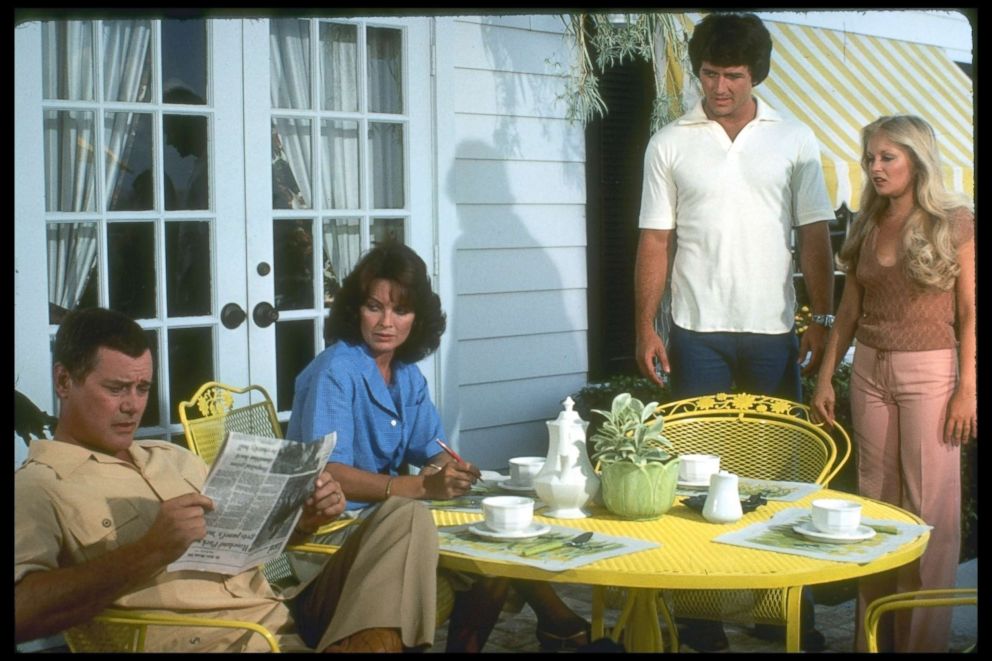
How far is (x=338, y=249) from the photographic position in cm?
441

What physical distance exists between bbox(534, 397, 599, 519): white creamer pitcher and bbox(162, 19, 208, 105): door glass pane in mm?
1987

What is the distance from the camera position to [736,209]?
3.79 meters

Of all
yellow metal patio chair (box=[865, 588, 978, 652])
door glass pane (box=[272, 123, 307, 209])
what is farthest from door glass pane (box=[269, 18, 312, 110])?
yellow metal patio chair (box=[865, 588, 978, 652])

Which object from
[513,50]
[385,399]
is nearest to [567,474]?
[385,399]

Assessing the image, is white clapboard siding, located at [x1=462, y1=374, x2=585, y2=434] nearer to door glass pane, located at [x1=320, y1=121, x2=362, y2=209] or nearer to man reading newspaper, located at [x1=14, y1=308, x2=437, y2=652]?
door glass pane, located at [x1=320, y1=121, x2=362, y2=209]

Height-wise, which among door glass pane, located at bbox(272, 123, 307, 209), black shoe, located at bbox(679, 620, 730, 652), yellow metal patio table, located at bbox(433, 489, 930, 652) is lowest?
black shoe, located at bbox(679, 620, 730, 652)

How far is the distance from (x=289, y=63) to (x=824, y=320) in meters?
2.05

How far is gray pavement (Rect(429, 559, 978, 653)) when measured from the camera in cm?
377

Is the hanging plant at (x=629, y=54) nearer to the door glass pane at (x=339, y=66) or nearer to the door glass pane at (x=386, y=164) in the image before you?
the door glass pane at (x=386, y=164)

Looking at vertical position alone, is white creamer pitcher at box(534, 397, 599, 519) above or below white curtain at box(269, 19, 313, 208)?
below

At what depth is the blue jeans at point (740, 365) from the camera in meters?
3.78

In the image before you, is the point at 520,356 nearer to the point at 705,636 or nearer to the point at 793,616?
the point at 705,636

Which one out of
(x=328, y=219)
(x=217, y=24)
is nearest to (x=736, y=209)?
(x=328, y=219)

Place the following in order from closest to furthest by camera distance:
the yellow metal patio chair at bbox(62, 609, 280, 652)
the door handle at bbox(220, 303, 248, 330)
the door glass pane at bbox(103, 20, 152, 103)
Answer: the yellow metal patio chair at bbox(62, 609, 280, 652) < the door glass pane at bbox(103, 20, 152, 103) < the door handle at bbox(220, 303, 248, 330)
